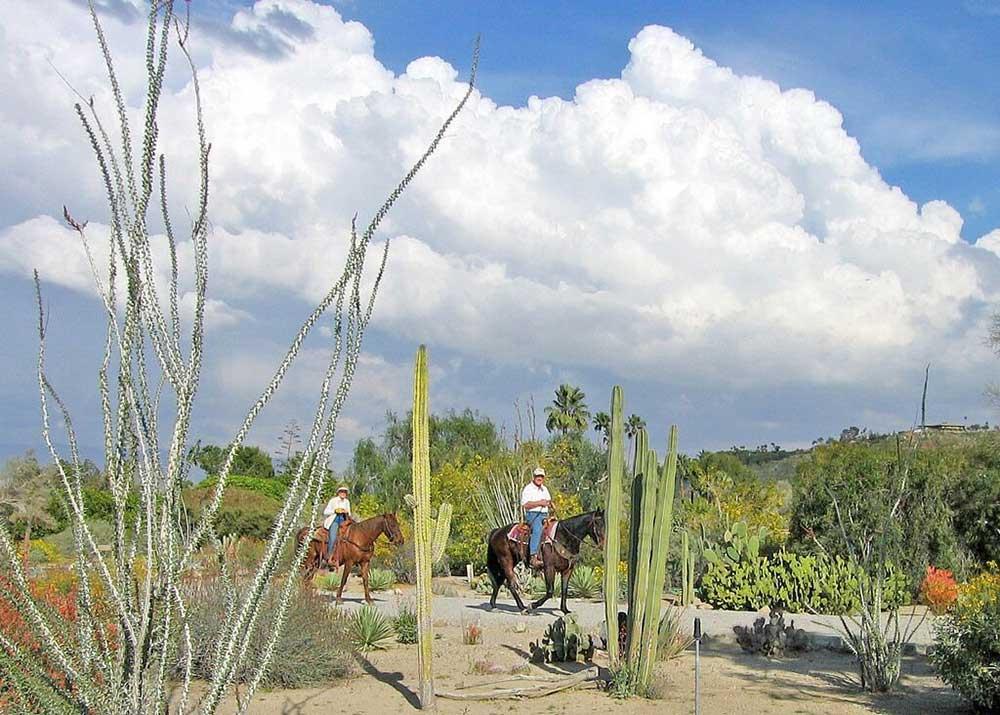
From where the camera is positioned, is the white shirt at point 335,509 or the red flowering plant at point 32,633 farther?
Result: the white shirt at point 335,509

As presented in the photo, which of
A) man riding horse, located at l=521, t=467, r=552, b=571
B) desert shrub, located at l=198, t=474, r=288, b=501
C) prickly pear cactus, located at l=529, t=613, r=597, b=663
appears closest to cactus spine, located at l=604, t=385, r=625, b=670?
prickly pear cactus, located at l=529, t=613, r=597, b=663

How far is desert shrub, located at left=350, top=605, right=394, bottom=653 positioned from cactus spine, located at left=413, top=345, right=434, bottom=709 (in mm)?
3181

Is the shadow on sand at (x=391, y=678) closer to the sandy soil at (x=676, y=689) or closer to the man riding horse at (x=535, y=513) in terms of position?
the sandy soil at (x=676, y=689)

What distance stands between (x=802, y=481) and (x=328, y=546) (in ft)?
33.3

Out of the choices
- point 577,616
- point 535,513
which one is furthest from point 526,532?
point 577,616

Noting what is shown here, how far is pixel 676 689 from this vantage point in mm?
10477

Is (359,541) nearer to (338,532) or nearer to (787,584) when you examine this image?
(338,532)

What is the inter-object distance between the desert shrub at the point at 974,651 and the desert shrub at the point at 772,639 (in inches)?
144

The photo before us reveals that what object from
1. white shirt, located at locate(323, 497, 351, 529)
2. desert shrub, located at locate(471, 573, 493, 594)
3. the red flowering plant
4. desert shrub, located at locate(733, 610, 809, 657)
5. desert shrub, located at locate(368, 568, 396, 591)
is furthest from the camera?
desert shrub, located at locate(471, 573, 493, 594)

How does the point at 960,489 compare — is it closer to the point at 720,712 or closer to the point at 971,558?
the point at 971,558

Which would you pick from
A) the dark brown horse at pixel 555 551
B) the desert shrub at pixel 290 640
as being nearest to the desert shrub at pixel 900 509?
the dark brown horse at pixel 555 551

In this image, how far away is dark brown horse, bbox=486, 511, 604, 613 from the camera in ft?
54.6

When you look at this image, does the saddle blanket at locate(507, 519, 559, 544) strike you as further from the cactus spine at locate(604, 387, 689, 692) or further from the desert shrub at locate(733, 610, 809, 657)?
the cactus spine at locate(604, 387, 689, 692)

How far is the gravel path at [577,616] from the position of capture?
14.5 metres
